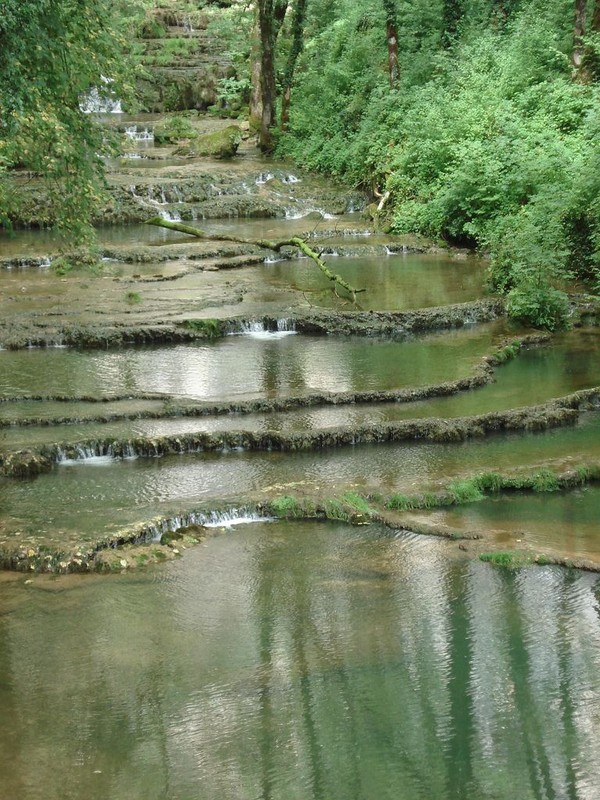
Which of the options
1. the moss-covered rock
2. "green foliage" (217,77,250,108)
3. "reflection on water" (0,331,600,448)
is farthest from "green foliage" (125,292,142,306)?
"green foliage" (217,77,250,108)

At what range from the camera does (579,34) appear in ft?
79.0

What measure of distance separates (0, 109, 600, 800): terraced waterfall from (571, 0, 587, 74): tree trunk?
853 centimetres

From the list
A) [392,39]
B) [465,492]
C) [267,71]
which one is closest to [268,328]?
[465,492]

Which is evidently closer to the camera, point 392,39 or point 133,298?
point 133,298

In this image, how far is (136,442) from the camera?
12.2 meters

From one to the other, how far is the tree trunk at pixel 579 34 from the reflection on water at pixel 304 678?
59.5ft

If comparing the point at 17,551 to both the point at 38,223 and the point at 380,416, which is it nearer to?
the point at 380,416

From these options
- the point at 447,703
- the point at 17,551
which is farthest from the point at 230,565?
the point at 447,703

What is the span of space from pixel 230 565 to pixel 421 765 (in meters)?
3.43

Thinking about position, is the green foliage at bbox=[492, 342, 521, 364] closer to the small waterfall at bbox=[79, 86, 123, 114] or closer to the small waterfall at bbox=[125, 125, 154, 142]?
the small waterfall at bbox=[79, 86, 123, 114]

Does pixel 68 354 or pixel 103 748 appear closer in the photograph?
pixel 103 748

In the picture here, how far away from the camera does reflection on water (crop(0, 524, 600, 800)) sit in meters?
6.36

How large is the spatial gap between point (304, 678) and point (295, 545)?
2532 mm

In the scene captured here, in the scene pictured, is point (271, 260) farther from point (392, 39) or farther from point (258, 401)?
point (392, 39)
